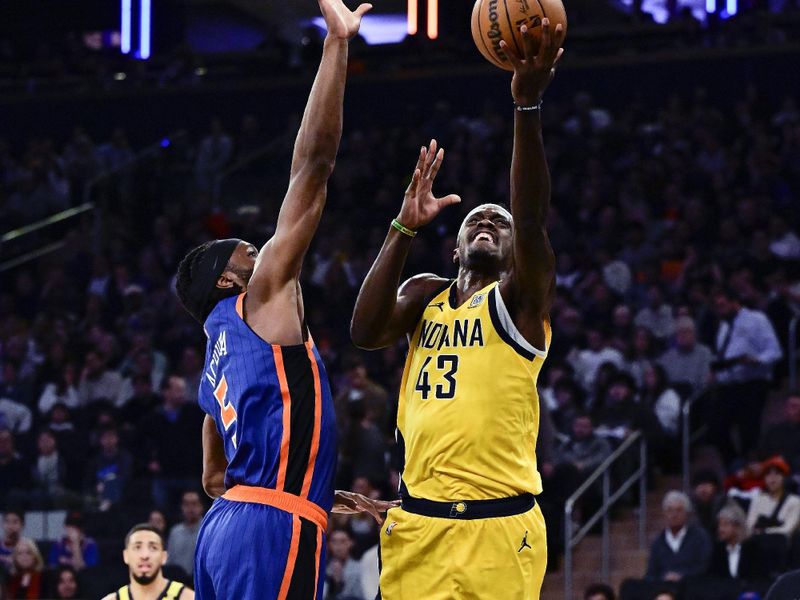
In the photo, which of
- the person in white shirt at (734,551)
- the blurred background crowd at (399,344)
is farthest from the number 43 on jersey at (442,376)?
the person in white shirt at (734,551)

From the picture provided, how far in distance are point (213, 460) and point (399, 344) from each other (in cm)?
1062

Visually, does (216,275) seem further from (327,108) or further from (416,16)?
(416,16)

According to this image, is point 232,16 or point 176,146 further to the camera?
point 232,16

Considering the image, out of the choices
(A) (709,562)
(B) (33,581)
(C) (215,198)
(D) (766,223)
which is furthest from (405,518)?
(C) (215,198)

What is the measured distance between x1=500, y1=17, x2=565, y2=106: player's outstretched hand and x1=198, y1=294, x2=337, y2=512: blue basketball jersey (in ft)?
3.98

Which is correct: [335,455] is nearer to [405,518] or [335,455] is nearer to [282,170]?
[405,518]

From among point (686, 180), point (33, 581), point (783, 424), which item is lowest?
point (33, 581)

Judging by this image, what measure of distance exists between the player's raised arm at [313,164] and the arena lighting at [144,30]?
20272 mm

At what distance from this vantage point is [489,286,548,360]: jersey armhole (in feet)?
18.1

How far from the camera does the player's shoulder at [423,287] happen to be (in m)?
5.92

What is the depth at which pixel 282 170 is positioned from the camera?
2298cm

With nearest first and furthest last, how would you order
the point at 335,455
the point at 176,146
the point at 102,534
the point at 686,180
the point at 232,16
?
the point at 335,455 → the point at 102,534 → the point at 686,180 → the point at 176,146 → the point at 232,16

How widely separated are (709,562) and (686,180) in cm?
758

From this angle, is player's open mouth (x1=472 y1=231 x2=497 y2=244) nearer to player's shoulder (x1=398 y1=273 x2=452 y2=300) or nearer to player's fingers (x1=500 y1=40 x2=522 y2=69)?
player's shoulder (x1=398 y1=273 x2=452 y2=300)
